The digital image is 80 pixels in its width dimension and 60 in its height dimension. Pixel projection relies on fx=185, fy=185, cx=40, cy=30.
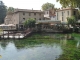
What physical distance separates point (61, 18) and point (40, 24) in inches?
347

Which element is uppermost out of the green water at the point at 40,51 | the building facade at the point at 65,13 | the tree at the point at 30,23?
the building facade at the point at 65,13

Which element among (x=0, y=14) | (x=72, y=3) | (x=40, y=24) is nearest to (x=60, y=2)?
(x=72, y=3)

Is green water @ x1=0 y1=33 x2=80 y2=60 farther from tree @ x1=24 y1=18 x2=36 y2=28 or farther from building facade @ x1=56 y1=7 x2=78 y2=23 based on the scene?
building facade @ x1=56 y1=7 x2=78 y2=23

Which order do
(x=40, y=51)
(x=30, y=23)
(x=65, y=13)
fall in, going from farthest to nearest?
(x=65, y=13), (x=30, y=23), (x=40, y=51)

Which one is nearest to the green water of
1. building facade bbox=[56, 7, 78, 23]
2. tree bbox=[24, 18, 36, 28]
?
tree bbox=[24, 18, 36, 28]

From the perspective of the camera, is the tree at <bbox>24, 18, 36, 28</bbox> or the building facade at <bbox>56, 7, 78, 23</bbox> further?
the building facade at <bbox>56, 7, 78, 23</bbox>

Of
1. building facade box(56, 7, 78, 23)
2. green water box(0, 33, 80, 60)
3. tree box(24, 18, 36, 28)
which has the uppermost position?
building facade box(56, 7, 78, 23)

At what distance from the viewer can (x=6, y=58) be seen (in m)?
20.4

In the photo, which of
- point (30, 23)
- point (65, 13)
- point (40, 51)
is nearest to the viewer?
point (40, 51)

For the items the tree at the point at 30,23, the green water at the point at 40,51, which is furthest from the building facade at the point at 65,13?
the green water at the point at 40,51

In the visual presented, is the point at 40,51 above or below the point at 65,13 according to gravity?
below

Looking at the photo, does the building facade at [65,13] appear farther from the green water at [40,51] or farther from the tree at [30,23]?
the green water at [40,51]

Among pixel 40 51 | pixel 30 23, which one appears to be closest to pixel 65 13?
pixel 30 23

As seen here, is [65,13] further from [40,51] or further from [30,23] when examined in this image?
[40,51]
